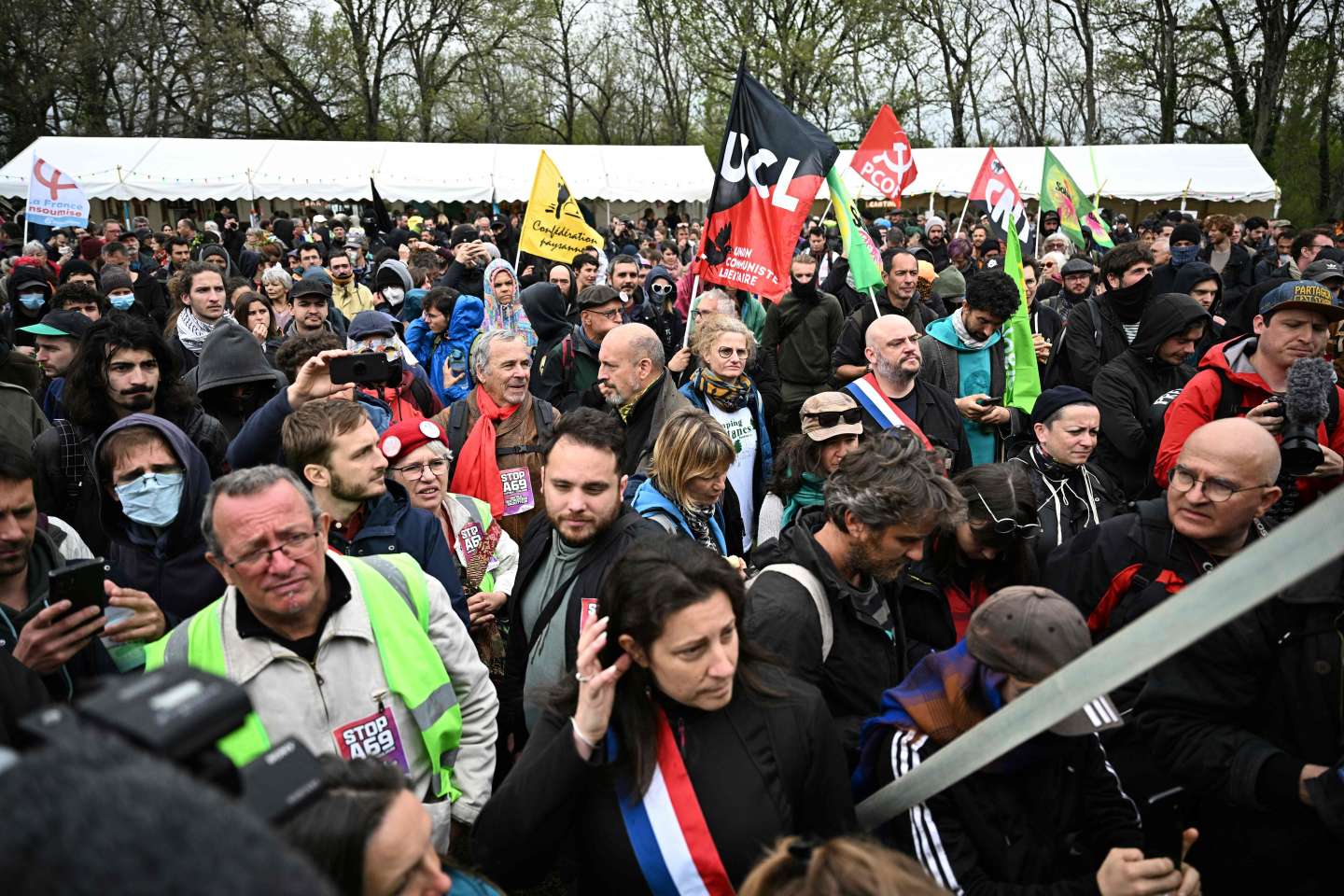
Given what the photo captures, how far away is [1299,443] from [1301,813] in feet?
5.57

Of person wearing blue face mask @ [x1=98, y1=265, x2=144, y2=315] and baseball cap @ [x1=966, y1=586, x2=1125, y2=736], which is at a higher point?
person wearing blue face mask @ [x1=98, y1=265, x2=144, y2=315]

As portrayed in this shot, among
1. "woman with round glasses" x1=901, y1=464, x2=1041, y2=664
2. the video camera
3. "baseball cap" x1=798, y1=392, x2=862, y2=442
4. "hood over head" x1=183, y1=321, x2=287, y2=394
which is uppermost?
"hood over head" x1=183, y1=321, x2=287, y2=394

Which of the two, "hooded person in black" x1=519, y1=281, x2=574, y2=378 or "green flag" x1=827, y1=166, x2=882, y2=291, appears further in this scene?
"hooded person in black" x1=519, y1=281, x2=574, y2=378

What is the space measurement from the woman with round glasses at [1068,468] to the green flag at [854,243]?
241 centimetres

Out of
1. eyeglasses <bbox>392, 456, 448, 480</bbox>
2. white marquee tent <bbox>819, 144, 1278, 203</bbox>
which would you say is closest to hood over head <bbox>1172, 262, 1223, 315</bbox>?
eyeglasses <bbox>392, 456, 448, 480</bbox>

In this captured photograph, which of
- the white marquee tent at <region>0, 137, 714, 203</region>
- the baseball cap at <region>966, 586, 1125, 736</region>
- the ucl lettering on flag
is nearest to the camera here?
the baseball cap at <region>966, 586, 1125, 736</region>

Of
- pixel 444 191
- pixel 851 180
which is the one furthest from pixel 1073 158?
pixel 444 191

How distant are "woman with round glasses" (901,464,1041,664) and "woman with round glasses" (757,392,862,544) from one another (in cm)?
64

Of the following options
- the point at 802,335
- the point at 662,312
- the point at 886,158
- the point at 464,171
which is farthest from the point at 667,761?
the point at 464,171

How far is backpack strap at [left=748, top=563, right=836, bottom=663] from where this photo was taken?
2654 mm

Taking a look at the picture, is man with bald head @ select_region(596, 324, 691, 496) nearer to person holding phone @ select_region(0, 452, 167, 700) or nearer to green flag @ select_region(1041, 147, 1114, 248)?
person holding phone @ select_region(0, 452, 167, 700)

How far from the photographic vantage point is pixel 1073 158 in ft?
92.3

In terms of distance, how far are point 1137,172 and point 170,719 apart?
103 ft

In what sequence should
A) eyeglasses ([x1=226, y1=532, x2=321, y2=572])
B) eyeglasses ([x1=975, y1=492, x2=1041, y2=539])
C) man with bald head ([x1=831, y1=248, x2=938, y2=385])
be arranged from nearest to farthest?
eyeglasses ([x1=226, y1=532, x2=321, y2=572]), eyeglasses ([x1=975, y1=492, x2=1041, y2=539]), man with bald head ([x1=831, y1=248, x2=938, y2=385])
